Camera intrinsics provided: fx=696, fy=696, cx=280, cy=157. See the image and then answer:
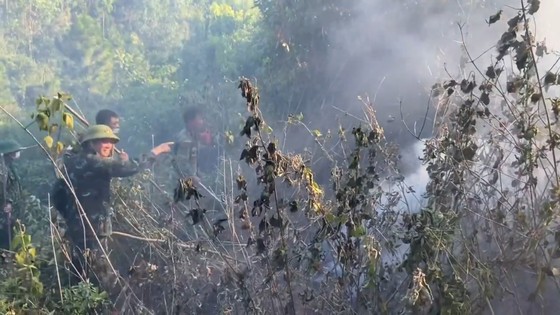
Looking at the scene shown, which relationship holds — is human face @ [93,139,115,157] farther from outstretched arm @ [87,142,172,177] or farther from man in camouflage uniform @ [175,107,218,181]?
man in camouflage uniform @ [175,107,218,181]

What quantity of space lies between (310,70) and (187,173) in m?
1.65

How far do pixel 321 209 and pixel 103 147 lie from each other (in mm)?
2491

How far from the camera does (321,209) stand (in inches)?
130

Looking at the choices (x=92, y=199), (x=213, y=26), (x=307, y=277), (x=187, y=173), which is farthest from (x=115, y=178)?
(x=213, y=26)

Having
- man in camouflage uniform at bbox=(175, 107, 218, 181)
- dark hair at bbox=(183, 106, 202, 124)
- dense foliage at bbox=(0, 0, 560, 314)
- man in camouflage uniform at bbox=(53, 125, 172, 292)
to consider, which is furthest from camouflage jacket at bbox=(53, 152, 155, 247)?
dark hair at bbox=(183, 106, 202, 124)

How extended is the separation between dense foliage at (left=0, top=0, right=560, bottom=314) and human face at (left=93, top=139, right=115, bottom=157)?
0.27 metres

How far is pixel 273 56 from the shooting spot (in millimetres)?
7258

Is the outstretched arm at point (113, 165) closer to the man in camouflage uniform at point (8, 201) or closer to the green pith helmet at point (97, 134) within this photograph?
the green pith helmet at point (97, 134)

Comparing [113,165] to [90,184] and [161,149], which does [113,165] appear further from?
→ [161,149]

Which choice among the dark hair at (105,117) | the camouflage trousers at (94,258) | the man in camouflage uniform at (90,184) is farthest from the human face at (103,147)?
the dark hair at (105,117)

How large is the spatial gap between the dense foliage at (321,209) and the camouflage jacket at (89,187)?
0.12 metres

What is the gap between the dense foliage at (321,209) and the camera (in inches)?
126

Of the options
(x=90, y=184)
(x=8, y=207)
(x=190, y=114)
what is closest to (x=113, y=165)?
(x=90, y=184)

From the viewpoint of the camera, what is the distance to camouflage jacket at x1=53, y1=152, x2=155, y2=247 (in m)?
5.00
